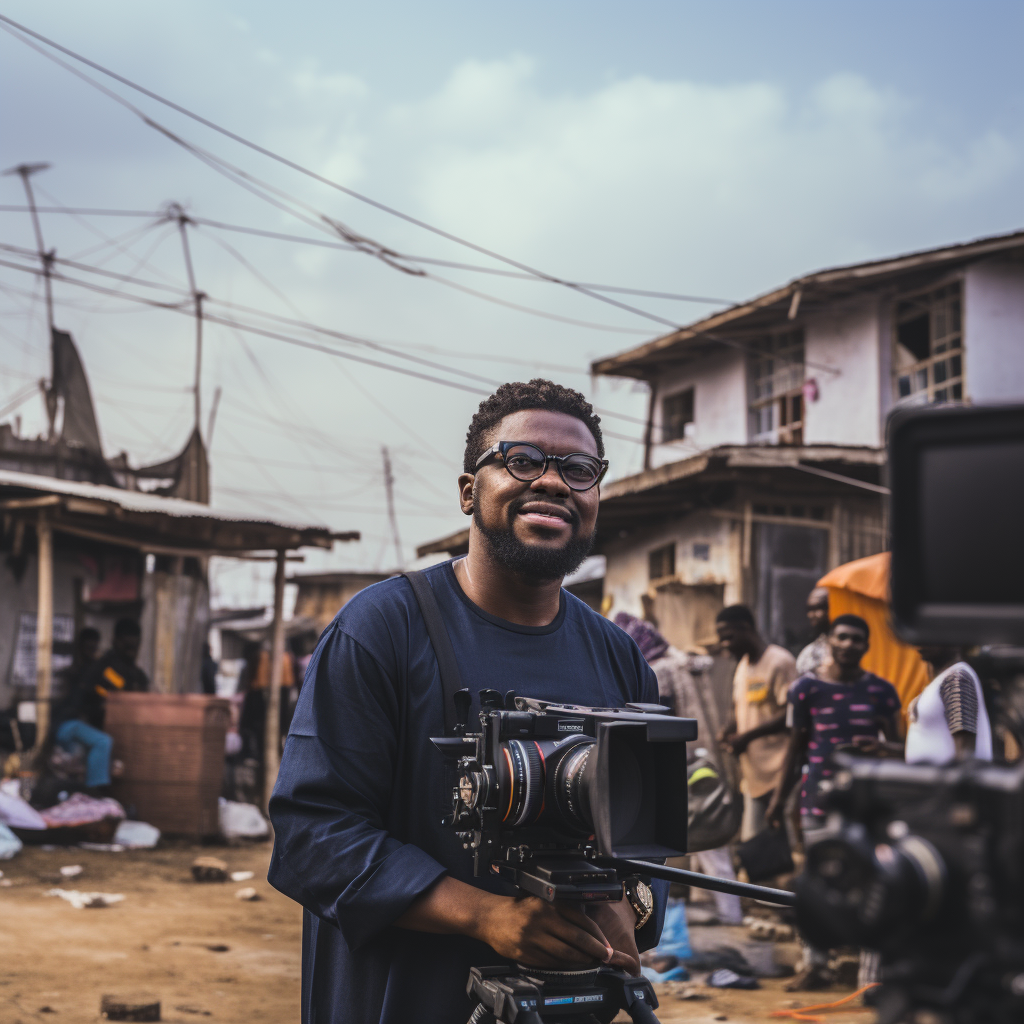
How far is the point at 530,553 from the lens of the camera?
2.21m

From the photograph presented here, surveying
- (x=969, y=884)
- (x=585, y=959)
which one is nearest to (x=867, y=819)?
(x=969, y=884)

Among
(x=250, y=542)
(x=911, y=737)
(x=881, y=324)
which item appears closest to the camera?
(x=911, y=737)

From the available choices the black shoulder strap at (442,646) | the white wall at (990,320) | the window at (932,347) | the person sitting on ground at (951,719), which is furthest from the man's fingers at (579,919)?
the white wall at (990,320)

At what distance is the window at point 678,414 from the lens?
1745 cm

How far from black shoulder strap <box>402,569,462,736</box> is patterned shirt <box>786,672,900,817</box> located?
4.18 m

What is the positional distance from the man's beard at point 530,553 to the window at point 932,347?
11273 mm

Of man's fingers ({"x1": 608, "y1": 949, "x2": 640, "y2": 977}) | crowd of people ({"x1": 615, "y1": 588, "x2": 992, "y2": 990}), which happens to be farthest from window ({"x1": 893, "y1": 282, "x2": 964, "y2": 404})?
man's fingers ({"x1": 608, "y1": 949, "x2": 640, "y2": 977})

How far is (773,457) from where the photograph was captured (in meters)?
11.4

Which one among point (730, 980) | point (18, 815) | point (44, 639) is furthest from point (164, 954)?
point (44, 639)

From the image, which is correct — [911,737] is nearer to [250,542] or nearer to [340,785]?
[340,785]

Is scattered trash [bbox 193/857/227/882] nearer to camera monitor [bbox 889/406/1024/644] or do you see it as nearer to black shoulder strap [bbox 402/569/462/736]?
black shoulder strap [bbox 402/569/462/736]

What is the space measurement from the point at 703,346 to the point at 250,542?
7.05m

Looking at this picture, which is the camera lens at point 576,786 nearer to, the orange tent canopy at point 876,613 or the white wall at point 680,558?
the orange tent canopy at point 876,613

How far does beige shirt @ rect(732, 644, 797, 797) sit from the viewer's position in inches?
283
